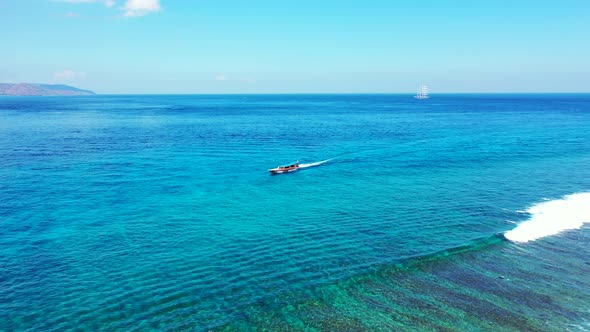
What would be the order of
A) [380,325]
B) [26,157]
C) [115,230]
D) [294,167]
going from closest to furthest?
[380,325], [115,230], [294,167], [26,157]

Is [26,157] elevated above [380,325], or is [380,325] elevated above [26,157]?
[26,157]

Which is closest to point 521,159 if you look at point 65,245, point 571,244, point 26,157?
→ point 571,244

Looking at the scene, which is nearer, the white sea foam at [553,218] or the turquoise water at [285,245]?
the turquoise water at [285,245]

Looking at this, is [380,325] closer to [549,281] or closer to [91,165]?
[549,281]

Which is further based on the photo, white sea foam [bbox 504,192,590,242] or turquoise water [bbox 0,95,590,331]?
white sea foam [bbox 504,192,590,242]

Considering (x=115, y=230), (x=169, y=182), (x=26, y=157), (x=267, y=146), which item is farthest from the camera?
(x=267, y=146)
